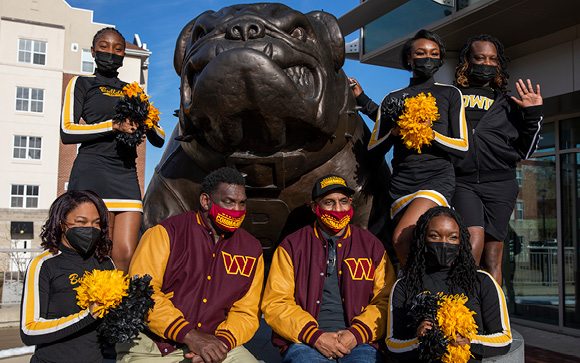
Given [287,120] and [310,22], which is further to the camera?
[310,22]

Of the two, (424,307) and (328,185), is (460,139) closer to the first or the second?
(328,185)

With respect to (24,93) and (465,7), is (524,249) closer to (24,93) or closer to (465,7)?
(465,7)

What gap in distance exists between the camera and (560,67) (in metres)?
7.23

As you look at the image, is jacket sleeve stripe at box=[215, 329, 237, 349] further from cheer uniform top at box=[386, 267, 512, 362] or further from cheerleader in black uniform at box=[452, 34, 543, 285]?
cheerleader in black uniform at box=[452, 34, 543, 285]

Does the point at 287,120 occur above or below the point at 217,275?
above

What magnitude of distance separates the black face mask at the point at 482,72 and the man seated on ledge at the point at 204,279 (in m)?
1.85

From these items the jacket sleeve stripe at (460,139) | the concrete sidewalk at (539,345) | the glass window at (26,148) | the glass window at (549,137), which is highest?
the glass window at (26,148)

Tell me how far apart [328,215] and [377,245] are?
38 cm

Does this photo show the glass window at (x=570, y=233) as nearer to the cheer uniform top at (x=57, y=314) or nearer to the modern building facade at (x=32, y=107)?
the cheer uniform top at (x=57, y=314)

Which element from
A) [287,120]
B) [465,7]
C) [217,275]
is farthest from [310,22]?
[465,7]

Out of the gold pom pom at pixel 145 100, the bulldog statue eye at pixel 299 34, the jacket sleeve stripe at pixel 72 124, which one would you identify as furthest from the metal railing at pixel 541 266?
the jacket sleeve stripe at pixel 72 124

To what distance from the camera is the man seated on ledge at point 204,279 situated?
2.78 m

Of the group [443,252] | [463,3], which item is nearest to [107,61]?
[443,252]

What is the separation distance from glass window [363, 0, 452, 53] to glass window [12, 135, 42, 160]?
20.0 m
